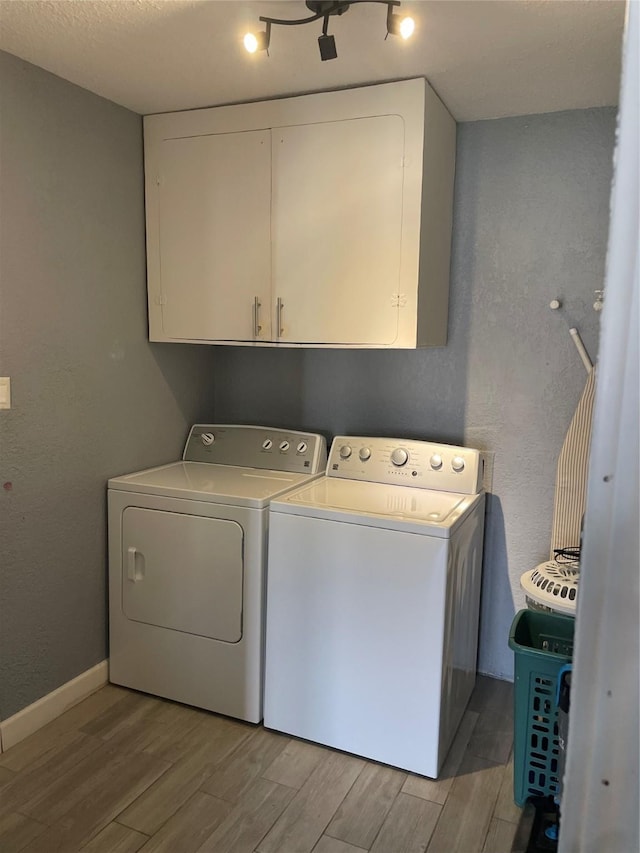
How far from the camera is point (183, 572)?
2303mm

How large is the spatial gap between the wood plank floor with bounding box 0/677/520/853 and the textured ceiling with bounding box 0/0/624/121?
2.16m

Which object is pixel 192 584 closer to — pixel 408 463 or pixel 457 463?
pixel 408 463

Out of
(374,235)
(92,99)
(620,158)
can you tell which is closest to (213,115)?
(92,99)

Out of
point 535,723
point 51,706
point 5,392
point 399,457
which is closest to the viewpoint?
point 535,723

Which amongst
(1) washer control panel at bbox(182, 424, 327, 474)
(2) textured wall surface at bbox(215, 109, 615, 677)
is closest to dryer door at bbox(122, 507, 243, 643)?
(1) washer control panel at bbox(182, 424, 327, 474)

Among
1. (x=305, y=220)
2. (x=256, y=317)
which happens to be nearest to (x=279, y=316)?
(x=256, y=317)

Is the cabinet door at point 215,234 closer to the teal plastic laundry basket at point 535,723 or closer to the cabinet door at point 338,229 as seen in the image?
the cabinet door at point 338,229

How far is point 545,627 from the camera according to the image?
2092mm

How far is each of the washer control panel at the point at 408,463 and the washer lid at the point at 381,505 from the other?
0.04 m

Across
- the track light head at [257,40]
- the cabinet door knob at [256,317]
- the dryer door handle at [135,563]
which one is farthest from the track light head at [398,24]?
the dryer door handle at [135,563]

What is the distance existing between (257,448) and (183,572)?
2.15 feet

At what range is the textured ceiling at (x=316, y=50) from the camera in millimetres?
1644

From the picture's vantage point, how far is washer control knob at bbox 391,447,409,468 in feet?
8.18

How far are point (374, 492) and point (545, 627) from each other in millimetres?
723
